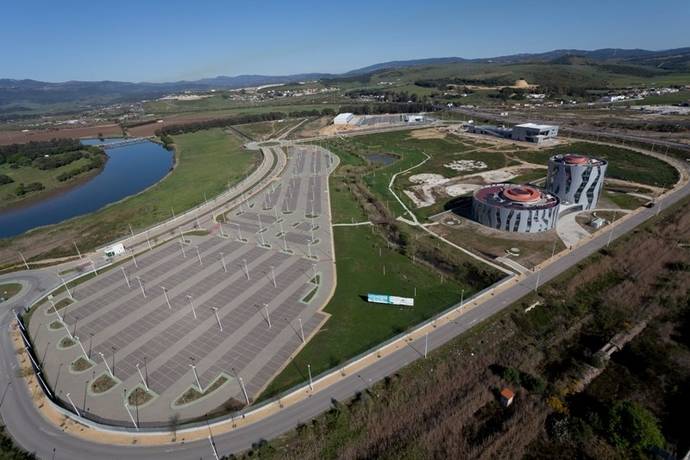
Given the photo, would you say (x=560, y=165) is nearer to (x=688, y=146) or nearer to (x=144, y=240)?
(x=688, y=146)

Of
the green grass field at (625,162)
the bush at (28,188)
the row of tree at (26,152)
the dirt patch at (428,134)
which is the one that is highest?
the row of tree at (26,152)

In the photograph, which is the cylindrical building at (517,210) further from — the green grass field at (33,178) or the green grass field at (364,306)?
the green grass field at (33,178)

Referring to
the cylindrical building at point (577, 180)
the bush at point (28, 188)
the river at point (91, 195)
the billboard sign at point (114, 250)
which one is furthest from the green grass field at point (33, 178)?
A: the cylindrical building at point (577, 180)

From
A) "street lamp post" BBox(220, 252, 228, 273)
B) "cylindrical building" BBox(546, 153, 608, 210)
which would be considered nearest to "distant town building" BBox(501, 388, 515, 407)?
"street lamp post" BBox(220, 252, 228, 273)

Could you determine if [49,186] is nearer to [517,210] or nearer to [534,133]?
[517,210]

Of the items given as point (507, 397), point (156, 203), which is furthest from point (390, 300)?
point (156, 203)

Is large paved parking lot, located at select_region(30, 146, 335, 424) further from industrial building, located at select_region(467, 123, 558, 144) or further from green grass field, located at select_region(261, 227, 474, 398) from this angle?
industrial building, located at select_region(467, 123, 558, 144)
